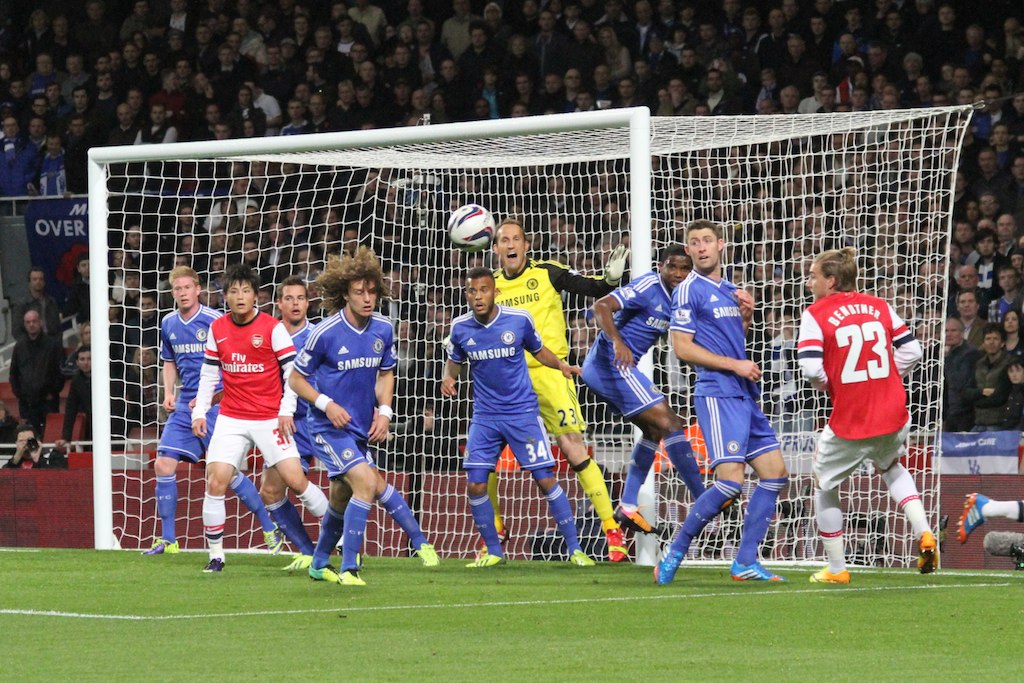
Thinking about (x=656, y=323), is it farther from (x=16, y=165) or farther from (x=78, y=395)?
(x=16, y=165)

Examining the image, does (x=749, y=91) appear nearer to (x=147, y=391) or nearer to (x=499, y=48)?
(x=499, y=48)

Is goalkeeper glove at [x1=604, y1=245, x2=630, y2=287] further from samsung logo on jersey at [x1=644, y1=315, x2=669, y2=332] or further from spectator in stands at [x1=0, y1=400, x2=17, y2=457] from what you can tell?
spectator in stands at [x1=0, y1=400, x2=17, y2=457]

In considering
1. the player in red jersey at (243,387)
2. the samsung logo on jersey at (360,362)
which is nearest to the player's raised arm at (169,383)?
the player in red jersey at (243,387)

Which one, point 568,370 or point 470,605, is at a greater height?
point 568,370

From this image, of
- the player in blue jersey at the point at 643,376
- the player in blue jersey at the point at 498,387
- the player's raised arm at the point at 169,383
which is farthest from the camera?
the player's raised arm at the point at 169,383

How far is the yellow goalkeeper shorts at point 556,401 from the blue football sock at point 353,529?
7.25 feet

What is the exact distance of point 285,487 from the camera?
35.1 ft

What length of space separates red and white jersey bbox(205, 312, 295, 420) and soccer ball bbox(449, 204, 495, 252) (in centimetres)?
164

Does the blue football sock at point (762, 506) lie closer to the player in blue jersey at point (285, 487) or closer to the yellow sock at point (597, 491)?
the yellow sock at point (597, 491)

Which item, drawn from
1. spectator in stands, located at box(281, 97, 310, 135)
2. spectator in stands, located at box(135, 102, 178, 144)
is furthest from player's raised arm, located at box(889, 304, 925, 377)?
spectator in stands, located at box(135, 102, 178, 144)

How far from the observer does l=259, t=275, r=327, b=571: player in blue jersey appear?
1069cm

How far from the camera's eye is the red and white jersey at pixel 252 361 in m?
10.4

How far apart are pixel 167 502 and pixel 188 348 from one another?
1.20 m

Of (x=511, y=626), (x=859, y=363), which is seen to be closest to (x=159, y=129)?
(x=859, y=363)
